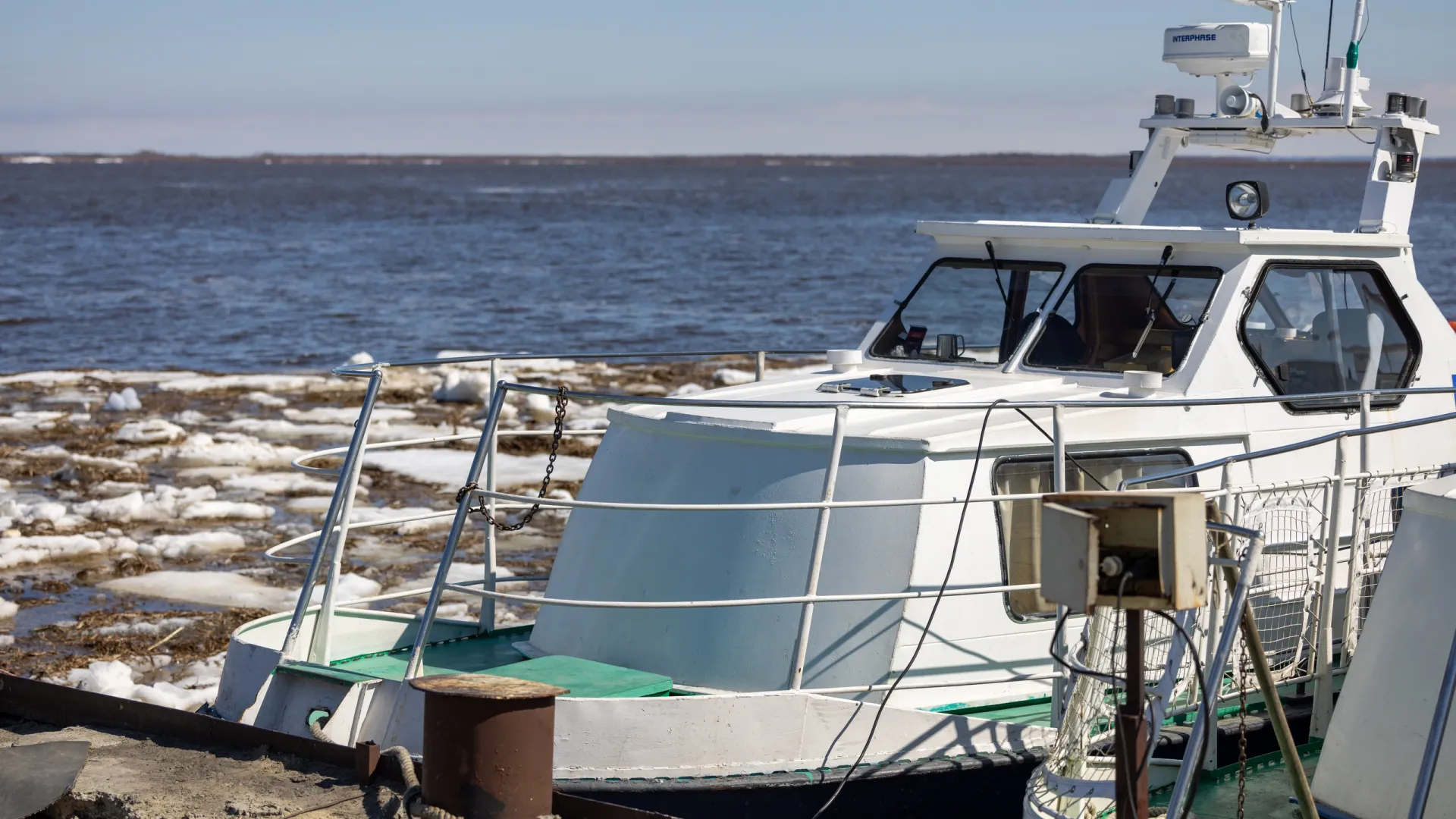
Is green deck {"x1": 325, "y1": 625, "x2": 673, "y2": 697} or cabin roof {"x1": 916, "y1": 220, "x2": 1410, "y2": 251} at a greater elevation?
cabin roof {"x1": 916, "y1": 220, "x2": 1410, "y2": 251}

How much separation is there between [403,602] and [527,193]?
12689 centimetres

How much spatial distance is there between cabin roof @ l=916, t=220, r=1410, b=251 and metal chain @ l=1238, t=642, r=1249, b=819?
2156 millimetres

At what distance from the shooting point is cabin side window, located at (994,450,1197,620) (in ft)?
22.5

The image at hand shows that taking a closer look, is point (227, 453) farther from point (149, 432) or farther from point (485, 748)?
A: point (485, 748)

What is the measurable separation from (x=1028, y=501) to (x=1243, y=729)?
1781mm

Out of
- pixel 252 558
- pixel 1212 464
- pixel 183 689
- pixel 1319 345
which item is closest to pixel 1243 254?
pixel 1319 345

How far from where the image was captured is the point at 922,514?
6672 millimetres

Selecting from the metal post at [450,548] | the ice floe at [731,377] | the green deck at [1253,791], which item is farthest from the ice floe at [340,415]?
the green deck at [1253,791]

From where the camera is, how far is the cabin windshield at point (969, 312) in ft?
27.1

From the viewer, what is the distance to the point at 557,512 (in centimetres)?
1548

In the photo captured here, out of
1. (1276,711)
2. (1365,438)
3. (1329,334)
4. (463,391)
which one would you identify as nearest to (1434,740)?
(1276,711)

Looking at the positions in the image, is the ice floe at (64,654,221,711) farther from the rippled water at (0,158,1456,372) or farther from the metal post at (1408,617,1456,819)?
the rippled water at (0,158,1456,372)

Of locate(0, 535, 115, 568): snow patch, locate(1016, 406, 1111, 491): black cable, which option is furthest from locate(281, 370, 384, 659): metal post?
locate(0, 535, 115, 568): snow patch

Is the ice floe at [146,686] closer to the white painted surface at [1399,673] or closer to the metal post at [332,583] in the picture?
the metal post at [332,583]
